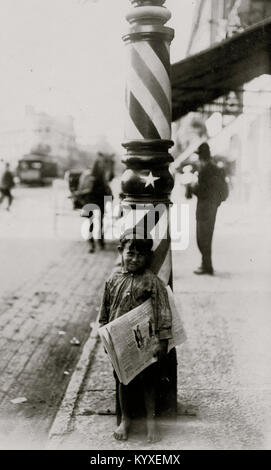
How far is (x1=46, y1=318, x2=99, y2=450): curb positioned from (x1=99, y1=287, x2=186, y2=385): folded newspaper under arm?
695 millimetres

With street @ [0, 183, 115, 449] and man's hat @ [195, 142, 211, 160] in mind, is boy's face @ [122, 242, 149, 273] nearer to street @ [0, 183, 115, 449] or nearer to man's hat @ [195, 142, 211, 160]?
street @ [0, 183, 115, 449]

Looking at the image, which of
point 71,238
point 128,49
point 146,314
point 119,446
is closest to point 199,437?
point 119,446

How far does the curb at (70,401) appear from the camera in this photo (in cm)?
454

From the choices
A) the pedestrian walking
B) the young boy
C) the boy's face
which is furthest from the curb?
the pedestrian walking

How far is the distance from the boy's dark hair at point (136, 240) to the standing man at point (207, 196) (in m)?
6.42

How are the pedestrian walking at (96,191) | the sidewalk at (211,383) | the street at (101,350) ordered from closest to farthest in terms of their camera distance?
the sidewalk at (211,383)
the street at (101,350)
the pedestrian walking at (96,191)

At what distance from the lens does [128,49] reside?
4.54 m

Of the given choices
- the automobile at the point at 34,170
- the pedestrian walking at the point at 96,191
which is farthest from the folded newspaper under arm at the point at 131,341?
the automobile at the point at 34,170

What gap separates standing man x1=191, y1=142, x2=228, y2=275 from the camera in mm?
10625

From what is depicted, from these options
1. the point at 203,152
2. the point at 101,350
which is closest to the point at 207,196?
the point at 203,152

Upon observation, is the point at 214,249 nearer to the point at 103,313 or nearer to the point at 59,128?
the point at 103,313

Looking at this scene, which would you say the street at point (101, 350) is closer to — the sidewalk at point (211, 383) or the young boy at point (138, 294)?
the sidewalk at point (211, 383)

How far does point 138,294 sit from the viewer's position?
170 inches
